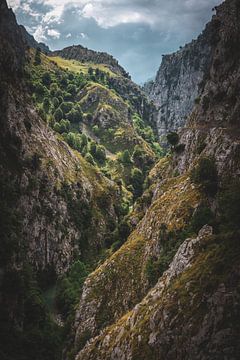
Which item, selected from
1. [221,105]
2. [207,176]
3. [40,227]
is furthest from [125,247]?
[221,105]

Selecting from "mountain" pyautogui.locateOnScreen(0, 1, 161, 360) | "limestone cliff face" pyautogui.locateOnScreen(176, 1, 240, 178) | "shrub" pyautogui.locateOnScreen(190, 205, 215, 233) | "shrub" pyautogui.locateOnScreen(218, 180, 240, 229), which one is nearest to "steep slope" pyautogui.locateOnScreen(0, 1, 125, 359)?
"mountain" pyautogui.locateOnScreen(0, 1, 161, 360)

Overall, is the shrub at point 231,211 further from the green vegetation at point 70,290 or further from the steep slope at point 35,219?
the green vegetation at point 70,290

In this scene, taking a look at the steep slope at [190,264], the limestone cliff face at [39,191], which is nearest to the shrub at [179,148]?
the steep slope at [190,264]

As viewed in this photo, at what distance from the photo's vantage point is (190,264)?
43.5m

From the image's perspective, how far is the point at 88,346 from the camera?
5550 centimetres

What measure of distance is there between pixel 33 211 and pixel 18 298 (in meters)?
35.6

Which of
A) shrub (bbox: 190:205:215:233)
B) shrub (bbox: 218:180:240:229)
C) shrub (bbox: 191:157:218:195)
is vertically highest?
shrub (bbox: 191:157:218:195)

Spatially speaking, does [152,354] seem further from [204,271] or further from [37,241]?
[37,241]

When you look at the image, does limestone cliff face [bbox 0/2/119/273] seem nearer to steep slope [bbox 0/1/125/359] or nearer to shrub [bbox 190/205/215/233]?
steep slope [bbox 0/1/125/359]

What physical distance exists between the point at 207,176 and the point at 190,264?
23460 millimetres

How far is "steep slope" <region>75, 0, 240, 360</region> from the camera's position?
34938 millimetres

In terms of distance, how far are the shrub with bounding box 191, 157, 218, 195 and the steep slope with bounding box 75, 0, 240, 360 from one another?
0.19 meters

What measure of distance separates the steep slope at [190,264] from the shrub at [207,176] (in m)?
0.19

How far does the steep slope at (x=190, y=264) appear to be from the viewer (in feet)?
115
